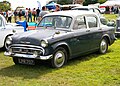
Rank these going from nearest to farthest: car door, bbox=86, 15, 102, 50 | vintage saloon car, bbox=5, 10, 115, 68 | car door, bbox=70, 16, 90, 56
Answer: vintage saloon car, bbox=5, 10, 115, 68
car door, bbox=70, 16, 90, 56
car door, bbox=86, 15, 102, 50

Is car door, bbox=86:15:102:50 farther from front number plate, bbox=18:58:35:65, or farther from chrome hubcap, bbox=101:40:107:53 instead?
front number plate, bbox=18:58:35:65

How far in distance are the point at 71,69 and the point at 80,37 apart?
1205mm

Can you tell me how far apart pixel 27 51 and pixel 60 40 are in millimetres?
967

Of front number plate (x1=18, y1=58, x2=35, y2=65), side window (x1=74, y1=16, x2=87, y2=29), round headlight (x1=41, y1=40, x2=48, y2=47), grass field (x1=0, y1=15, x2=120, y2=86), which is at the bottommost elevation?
grass field (x1=0, y1=15, x2=120, y2=86)

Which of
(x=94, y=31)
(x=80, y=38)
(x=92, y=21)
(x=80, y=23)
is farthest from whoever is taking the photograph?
(x=92, y=21)

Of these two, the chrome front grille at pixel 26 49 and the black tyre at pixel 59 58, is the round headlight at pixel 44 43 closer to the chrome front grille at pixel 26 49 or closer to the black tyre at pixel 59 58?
the chrome front grille at pixel 26 49

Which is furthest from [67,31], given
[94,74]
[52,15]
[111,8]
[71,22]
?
[111,8]

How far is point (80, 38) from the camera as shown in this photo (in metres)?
8.83

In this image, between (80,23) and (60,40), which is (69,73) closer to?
(60,40)

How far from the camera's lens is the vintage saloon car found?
783 cm

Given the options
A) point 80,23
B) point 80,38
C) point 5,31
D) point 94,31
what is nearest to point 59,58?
point 80,38

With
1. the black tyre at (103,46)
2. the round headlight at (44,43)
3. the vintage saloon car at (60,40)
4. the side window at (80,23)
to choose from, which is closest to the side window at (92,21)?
the vintage saloon car at (60,40)

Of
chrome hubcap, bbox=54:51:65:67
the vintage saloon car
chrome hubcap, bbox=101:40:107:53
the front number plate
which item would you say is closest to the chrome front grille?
the vintage saloon car

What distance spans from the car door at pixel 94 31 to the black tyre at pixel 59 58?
4.33 ft
